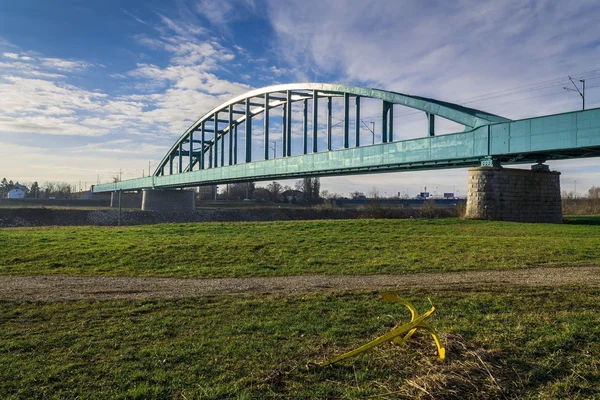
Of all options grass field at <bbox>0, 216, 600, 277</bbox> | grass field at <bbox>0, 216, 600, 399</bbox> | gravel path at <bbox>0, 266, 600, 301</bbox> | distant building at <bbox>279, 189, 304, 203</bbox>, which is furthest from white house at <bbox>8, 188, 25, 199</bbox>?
grass field at <bbox>0, 216, 600, 399</bbox>

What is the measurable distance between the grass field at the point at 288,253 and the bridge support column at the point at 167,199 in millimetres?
57776

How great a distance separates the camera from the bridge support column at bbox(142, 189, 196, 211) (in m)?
75.5

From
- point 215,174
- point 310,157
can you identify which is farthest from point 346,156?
point 215,174

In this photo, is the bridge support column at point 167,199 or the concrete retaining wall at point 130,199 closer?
the bridge support column at point 167,199

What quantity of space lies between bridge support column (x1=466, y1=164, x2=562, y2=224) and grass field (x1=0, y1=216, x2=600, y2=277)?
6836mm

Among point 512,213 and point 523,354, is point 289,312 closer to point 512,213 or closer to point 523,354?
point 523,354

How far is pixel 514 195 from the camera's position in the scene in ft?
87.1

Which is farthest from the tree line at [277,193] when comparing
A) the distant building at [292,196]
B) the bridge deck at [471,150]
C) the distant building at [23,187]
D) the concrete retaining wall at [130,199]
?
the distant building at [23,187]

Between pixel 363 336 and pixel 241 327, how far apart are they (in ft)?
5.23

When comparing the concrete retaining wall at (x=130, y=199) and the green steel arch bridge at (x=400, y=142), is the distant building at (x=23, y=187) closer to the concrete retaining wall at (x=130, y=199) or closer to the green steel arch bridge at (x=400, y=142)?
the concrete retaining wall at (x=130, y=199)

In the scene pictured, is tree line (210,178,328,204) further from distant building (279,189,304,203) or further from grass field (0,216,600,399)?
grass field (0,216,600,399)

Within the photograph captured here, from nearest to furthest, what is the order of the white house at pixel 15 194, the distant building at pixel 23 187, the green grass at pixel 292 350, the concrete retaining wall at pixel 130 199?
1. the green grass at pixel 292 350
2. the concrete retaining wall at pixel 130 199
3. the white house at pixel 15 194
4. the distant building at pixel 23 187

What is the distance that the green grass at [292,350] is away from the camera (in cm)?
404

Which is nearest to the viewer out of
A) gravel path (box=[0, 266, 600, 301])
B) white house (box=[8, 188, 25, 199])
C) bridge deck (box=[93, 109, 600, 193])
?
gravel path (box=[0, 266, 600, 301])
